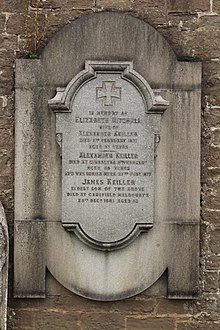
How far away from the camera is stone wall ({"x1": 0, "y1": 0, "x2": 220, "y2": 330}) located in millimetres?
6223

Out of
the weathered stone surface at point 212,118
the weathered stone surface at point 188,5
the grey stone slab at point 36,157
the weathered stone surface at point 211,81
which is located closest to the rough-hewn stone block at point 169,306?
the grey stone slab at point 36,157

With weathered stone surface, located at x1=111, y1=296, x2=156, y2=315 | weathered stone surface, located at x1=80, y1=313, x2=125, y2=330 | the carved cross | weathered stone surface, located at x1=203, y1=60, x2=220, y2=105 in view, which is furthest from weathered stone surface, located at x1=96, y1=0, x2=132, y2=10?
weathered stone surface, located at x1=80, y1=313, x2=125, y2=330

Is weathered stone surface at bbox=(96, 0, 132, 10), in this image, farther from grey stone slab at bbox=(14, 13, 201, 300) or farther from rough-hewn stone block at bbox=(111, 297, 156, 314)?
rough-hewn stone block at bbox=(111, 297, 156, 314)

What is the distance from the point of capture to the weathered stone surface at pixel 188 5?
20.7ft

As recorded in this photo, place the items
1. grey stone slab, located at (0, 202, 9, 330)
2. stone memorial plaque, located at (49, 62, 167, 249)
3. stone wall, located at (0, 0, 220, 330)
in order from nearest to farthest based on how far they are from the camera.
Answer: grey stone slab, located at (0, 202, 9, 330)
stone memorial plaque, located at (49, 62, 167, 249)
stone wall, located at (0, 0, 220, 330)

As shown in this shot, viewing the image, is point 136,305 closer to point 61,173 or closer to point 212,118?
point 61,173

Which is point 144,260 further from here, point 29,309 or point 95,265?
point 29,309

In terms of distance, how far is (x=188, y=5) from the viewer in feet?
20.7

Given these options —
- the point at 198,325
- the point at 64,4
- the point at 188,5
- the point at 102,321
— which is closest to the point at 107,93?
the point at 64,4

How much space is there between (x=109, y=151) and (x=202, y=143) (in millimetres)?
780

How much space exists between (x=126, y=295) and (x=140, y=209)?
703 millimetres

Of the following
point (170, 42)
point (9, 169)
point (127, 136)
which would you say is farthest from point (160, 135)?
point (9, 169)

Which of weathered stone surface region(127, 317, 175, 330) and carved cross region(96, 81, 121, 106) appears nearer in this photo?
carved cross region(96, 81, 121, 106)

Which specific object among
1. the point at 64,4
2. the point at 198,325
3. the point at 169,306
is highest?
the point at 64,4
